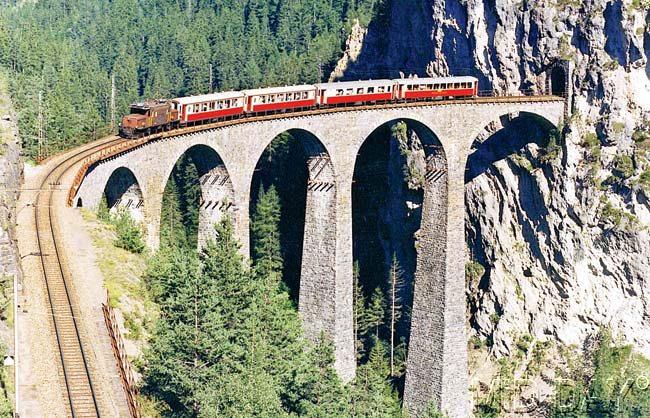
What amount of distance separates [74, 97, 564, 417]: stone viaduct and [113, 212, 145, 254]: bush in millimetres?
4850

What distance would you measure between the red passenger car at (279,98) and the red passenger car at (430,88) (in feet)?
24.5

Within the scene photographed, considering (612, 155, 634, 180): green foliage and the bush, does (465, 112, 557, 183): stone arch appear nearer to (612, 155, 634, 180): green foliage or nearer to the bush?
(612, 155, 634, 180): green foliage

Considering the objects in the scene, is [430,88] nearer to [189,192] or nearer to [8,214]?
[8,214]

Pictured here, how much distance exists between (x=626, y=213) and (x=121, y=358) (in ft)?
164

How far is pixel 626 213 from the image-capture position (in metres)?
82.7

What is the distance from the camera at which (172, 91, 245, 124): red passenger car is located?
68.2m

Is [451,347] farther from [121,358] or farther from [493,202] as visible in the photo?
[121,358]

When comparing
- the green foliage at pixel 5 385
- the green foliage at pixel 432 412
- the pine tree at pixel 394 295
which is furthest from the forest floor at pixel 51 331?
the pine tree at pixel 394 295

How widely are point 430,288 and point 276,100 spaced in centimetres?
1833

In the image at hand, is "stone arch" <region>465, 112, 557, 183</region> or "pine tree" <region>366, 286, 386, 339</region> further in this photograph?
"pine tree" <region>366, 286, 386, 339</region>

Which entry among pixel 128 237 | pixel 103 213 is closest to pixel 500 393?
pixel 103 213

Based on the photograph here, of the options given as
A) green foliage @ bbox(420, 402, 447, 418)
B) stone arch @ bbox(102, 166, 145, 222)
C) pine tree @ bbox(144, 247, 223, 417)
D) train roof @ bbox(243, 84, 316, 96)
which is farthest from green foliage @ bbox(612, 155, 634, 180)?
pine tree @ bbox(144, 247, 223, 417)

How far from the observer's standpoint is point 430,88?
79125 millimetres

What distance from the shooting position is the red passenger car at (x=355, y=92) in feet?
248
